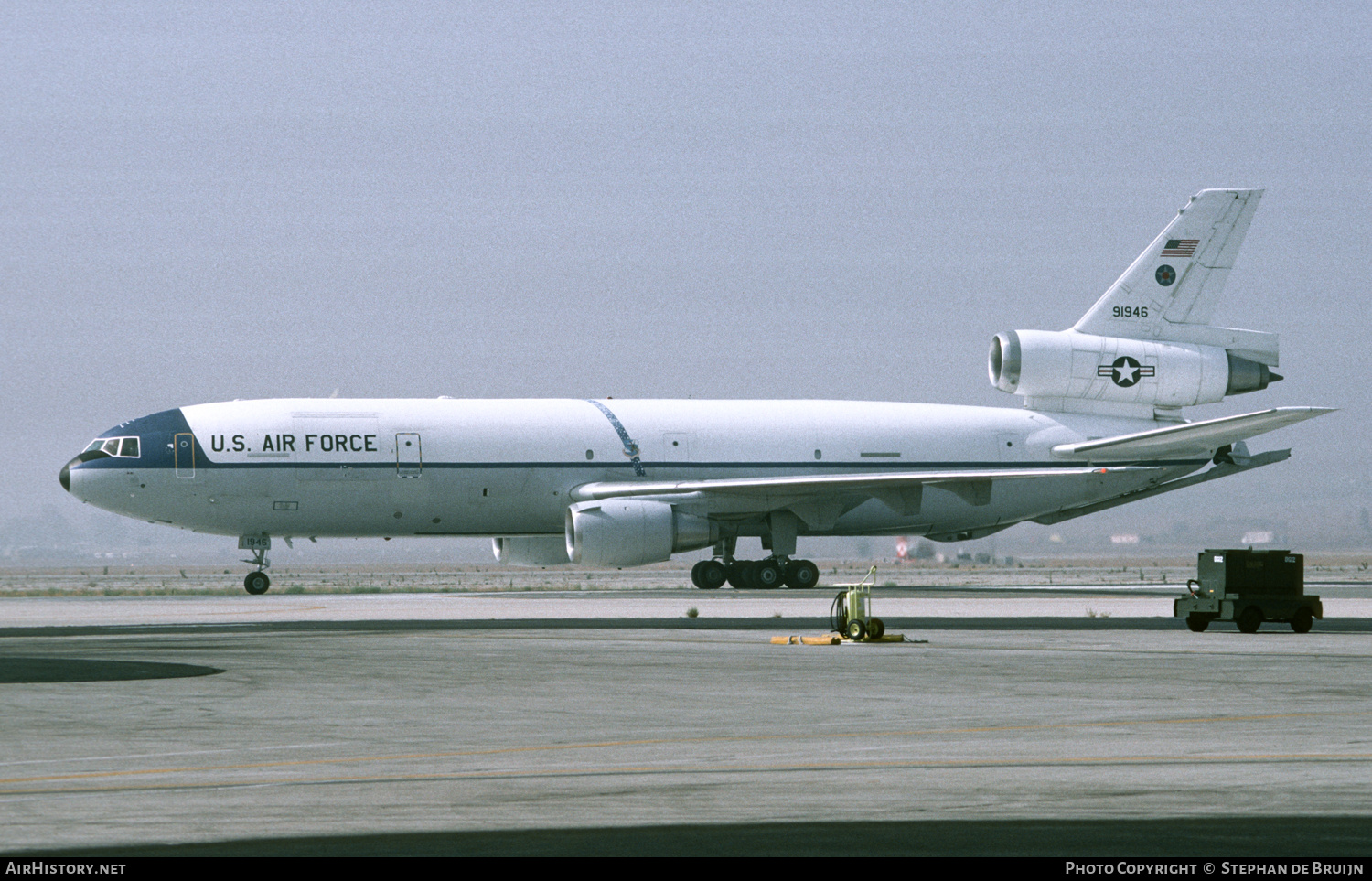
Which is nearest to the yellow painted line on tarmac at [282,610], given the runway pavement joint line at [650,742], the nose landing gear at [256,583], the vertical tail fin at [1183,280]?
the nose landing gear at [256,583]

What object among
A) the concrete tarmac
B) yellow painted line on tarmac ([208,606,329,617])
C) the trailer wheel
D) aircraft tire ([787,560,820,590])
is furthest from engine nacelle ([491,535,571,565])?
the concrete tarmac

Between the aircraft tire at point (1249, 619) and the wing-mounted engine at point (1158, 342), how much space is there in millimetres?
21725

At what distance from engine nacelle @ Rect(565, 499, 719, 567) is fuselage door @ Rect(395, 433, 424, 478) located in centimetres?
425

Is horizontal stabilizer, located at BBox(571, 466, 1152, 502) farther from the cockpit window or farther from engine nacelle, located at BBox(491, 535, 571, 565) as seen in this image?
the cockpit window

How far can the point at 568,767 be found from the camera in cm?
1200

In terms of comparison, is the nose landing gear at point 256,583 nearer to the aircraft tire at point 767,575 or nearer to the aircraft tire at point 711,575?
the aircraft tire at point 711,575

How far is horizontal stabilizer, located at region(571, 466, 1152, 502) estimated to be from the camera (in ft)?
144

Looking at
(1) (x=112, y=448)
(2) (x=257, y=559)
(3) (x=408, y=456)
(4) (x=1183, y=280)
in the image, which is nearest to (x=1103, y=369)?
(4) (x=1183, y=280)

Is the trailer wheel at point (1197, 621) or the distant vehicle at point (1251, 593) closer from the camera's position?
the distant vehicle at point (1251, 593)

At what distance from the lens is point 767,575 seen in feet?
152

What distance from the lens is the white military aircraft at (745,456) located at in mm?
43406

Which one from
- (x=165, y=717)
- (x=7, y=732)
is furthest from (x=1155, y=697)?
(x=7, y=732)

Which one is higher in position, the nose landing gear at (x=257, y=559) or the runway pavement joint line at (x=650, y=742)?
the runway pavement joint line at (x=650, y=742)

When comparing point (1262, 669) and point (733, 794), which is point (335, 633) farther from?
point (733, 794)
